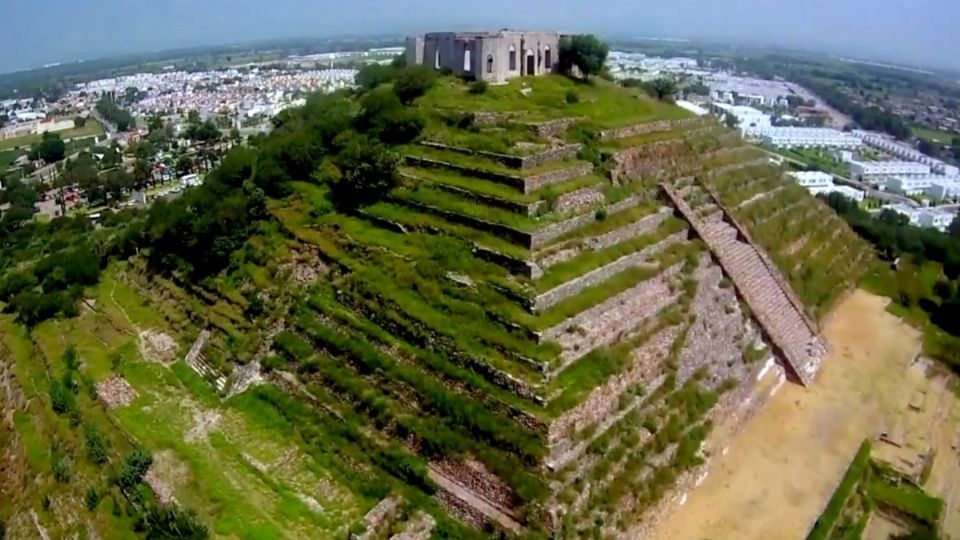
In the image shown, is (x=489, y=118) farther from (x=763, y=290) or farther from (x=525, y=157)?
(x=763, y=290)

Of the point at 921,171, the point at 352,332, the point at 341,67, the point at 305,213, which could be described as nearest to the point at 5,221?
the point at 305,213

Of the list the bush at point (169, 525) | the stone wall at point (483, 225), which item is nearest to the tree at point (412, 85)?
the stone wall at point (483, 225)

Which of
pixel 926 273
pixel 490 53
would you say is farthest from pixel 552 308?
pixel 926 273

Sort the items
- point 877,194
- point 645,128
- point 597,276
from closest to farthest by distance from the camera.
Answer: point 597,276, point 645,128, point 877,194

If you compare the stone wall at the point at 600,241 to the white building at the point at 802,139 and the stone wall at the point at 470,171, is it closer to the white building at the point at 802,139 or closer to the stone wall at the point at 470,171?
the stone wall at the point at 470,171

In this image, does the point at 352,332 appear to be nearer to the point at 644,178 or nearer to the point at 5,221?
the point at 644,178

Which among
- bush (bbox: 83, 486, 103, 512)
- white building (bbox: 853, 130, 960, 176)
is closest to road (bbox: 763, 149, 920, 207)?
white building (bbox: 853, 130, 960, 176)
